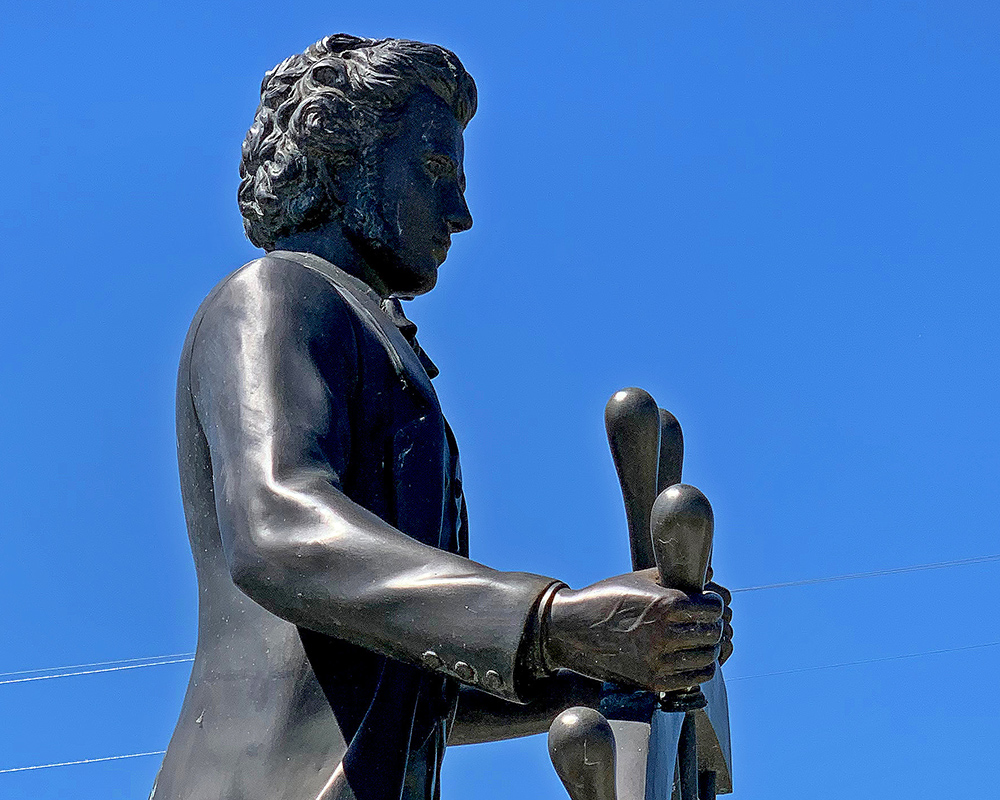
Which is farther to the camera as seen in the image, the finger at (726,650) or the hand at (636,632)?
the finger at (726,650)

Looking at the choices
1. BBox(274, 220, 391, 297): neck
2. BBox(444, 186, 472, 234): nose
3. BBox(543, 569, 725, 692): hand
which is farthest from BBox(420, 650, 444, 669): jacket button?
BBox(444, 186, 472, 234): nose

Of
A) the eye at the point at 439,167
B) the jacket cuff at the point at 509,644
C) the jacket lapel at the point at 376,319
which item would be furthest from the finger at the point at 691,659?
the eye at the point at 439,167

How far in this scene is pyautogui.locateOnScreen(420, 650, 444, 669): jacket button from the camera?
2799 millimetres

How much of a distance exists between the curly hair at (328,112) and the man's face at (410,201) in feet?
0.12

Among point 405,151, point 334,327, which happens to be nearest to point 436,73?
point 405,151

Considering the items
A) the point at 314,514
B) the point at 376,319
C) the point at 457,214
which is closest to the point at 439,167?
the point at 457,214

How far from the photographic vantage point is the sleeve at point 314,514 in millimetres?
2766

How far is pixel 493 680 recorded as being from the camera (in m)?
2.74

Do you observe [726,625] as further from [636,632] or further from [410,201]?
[410,201]

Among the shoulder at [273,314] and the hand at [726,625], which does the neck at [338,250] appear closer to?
the shoulder at [273,314]

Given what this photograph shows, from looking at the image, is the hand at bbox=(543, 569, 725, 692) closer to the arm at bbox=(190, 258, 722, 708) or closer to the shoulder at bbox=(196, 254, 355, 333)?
the arm at bbox=(190, 258, 722, 708)

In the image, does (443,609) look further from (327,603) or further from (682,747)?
(682,747)

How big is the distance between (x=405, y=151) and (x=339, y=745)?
4.26ft

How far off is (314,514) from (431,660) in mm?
322
